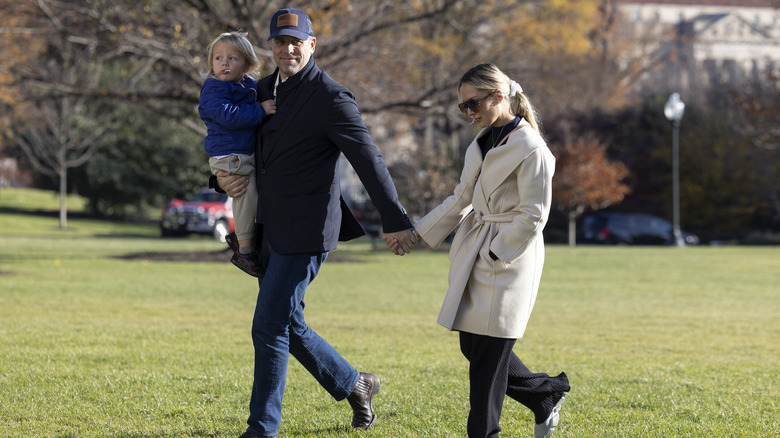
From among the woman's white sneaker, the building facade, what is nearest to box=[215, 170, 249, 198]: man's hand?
the woman's white sneaker

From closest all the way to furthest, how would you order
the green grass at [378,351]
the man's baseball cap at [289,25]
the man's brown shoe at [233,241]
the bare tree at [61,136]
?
the man's baseball cap at [289,25]
the man's brown shoe at [233,241]
the green grass at [378,351]
the bare tree at [61,136]

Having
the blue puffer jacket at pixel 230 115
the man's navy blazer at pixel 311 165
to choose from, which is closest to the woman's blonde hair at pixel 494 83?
the man's navy blazer at pixel 311 165

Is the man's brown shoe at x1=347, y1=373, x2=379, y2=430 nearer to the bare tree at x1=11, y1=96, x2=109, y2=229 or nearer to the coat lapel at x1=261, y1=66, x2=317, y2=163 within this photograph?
the coat lapel at x1=261, y1=66, x2=317, y2=163

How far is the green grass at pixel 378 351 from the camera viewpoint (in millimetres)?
5305

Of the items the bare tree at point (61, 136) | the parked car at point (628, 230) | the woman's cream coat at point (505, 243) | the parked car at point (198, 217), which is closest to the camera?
the woman's cream coat at point (505, 243)

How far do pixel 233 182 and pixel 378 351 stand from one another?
405 cm

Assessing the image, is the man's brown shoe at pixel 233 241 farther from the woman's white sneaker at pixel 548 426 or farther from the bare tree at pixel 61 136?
the bare tree at pixel 61 136

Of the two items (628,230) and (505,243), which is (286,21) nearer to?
(505,243)

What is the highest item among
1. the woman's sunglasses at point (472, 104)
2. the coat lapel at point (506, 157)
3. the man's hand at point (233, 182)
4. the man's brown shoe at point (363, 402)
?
the woman's sunglasses at point (472, 104)

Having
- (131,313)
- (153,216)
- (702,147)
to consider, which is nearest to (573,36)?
(702,147)

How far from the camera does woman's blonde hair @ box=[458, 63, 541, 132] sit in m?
4.19

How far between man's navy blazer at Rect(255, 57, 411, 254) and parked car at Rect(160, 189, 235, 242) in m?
28.4

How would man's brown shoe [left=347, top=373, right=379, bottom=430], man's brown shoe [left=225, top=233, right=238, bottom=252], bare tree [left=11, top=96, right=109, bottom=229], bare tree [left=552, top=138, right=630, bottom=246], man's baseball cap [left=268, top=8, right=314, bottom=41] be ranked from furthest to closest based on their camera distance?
bare tree [left=11, top=96, right=109, bottom=229], bare tree [left=552, top=138, right=630, bottom=246], man's brown shoe [left=347, top=373, right=379, bottom=430], man's brown shoe [left=225, top=233, right=238, bottom=252], man's baseball cap [left=268, top=8, right=314, bottom=41]

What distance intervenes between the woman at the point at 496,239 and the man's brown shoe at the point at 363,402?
90 centimetres
